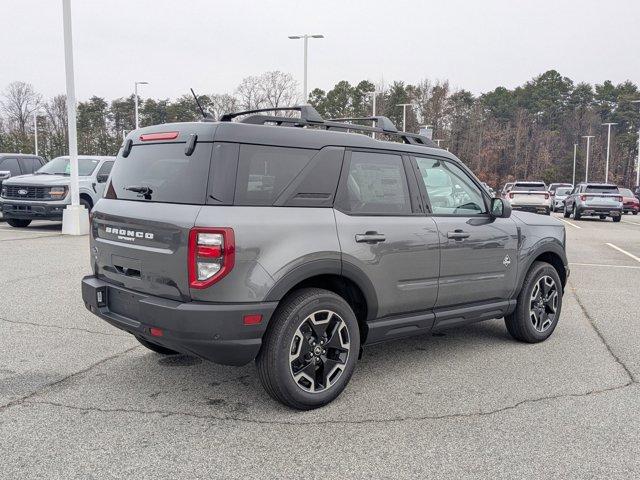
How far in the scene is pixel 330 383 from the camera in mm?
3975

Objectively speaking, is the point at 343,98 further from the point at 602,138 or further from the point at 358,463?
the point at 358,463

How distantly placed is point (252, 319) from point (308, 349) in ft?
1.76

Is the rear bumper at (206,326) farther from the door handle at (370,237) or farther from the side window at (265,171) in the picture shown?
the door handle at (370,237)

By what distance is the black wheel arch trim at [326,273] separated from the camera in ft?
11.8

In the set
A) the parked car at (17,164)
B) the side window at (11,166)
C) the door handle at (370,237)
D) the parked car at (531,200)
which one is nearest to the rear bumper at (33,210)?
the parked car at (17,164)

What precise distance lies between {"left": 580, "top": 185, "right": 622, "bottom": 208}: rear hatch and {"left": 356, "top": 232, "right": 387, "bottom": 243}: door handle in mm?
22564

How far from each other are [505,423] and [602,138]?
88241 millimetres

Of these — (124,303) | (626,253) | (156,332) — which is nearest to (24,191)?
(124,303)

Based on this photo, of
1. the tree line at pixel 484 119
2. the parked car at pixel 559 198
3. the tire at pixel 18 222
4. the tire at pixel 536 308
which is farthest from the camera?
the tree line at pixel 484 119

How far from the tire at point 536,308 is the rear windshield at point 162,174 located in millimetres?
3298

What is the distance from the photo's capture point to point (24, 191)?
14586 mm

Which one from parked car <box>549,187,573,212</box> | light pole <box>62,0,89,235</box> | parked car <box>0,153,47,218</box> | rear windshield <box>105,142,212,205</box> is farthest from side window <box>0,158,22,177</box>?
parked car <box>549,187,573,212</box>

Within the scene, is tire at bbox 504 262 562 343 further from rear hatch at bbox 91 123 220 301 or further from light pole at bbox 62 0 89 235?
light pole at bbox 62 0 89 235

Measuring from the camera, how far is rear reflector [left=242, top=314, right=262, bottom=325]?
3.51m
